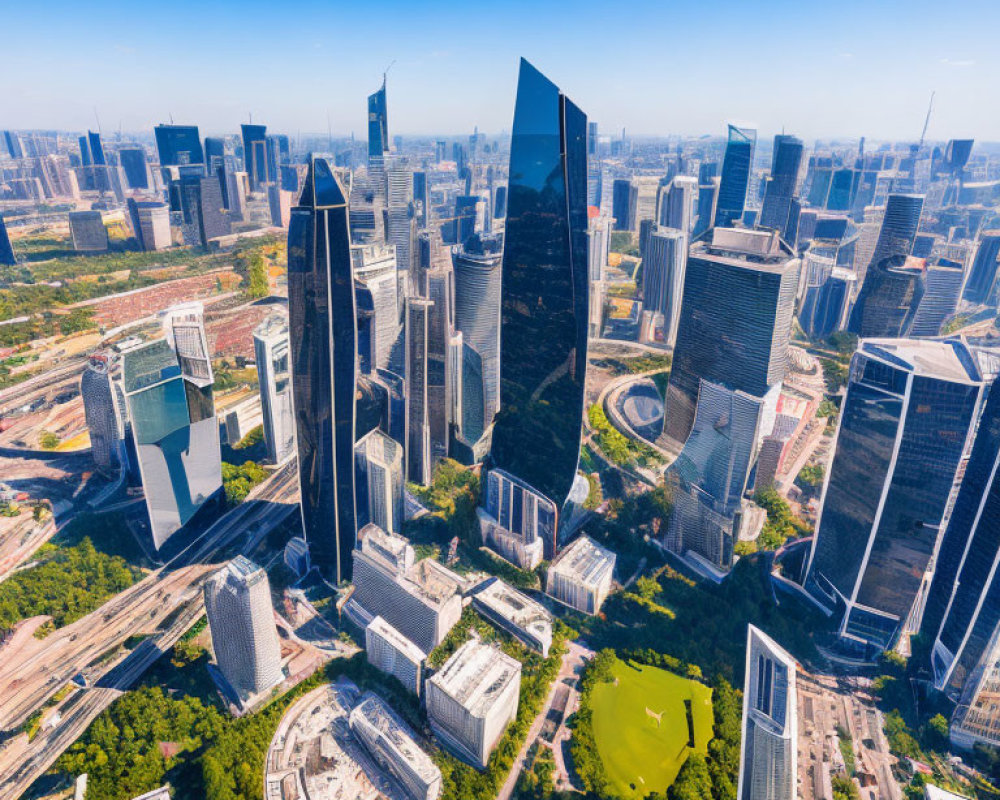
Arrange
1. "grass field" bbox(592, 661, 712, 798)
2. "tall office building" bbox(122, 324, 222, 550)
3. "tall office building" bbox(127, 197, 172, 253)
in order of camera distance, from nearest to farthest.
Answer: "grass field" bbox(592, 661, 712, 798), "tall office building" bbox(122, 324, 222, 550), "tall office building" bbox(127, 197, 172, 253)

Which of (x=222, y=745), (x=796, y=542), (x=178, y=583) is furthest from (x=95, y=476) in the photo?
(x=796, y=542)

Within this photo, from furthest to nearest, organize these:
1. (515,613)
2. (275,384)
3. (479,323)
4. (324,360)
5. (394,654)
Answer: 1. (479,323)
2. (275,384)
3. (515,613)
4. (324,360)
5. (394,654)

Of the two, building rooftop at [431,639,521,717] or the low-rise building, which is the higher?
building rooftop at [431,639,521,717]

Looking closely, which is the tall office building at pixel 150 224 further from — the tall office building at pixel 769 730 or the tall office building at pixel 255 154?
the tall office building at pixel 769 730

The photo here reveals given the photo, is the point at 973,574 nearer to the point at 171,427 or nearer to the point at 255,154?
the point at 171,427

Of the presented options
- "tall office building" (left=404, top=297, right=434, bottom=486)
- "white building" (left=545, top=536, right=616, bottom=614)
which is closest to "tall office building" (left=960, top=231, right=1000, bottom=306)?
"white building" (left=545, top=536, right=616, bottom=614)

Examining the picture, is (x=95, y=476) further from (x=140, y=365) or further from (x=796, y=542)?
(x=796, y=542)

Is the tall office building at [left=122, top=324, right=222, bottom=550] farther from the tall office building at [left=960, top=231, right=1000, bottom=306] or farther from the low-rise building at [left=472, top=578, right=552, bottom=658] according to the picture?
the tall office building at [left=960, top=231, right=1000, bottom=306]

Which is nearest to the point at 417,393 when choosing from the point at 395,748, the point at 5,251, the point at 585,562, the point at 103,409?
the point at 585,562

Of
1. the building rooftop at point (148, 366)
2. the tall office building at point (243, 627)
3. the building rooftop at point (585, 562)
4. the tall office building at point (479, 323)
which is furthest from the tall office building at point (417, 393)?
the tall office building at point (243, 627)
